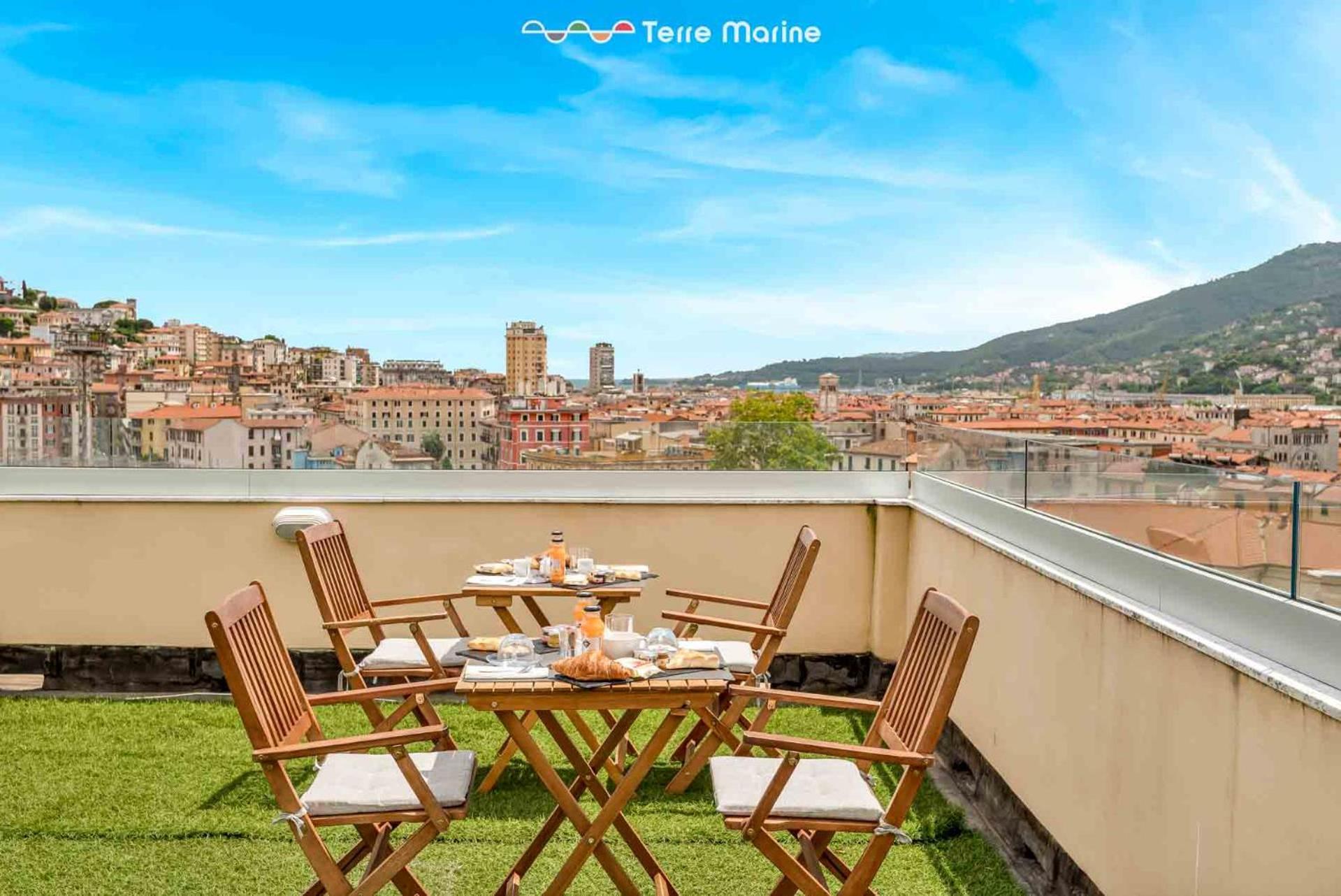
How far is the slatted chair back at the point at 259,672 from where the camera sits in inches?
126

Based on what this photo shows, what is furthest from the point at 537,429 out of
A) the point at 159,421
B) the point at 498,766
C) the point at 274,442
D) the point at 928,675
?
the point at 928,675

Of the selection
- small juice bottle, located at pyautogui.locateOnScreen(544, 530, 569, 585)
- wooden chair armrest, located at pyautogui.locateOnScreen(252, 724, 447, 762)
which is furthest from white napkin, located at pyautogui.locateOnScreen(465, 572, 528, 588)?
wooden chair armrest, located at pyautogui.locateOnScreen(252, 724, 447, 762)

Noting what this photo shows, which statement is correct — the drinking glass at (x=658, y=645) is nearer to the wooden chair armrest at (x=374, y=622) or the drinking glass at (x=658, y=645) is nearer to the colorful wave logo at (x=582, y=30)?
the wooden chair armrest at (x=374, y=622)

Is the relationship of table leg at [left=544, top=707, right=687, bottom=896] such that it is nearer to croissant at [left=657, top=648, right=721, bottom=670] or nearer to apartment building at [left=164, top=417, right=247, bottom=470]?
croissant at [left=657, top=648, right=721, bottom=670]

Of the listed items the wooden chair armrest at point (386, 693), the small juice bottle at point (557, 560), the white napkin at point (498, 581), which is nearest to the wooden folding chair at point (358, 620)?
the white napkin at point (498, 581)

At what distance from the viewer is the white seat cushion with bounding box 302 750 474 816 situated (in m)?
3.26

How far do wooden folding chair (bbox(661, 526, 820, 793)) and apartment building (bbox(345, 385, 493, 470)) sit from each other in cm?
203

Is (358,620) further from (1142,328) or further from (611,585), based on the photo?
(1142,328)

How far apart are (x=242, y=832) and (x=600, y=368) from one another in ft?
19.0

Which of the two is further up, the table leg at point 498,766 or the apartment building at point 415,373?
the apartment building at point 415,373

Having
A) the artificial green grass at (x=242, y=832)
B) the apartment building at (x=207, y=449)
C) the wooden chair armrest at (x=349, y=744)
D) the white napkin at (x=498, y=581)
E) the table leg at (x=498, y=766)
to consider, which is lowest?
the artificial green grass at (x=242, y=832)

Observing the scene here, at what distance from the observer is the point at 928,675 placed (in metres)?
3.42

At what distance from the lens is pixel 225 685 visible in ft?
21.7

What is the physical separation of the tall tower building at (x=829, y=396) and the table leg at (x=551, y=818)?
13.3 feet
